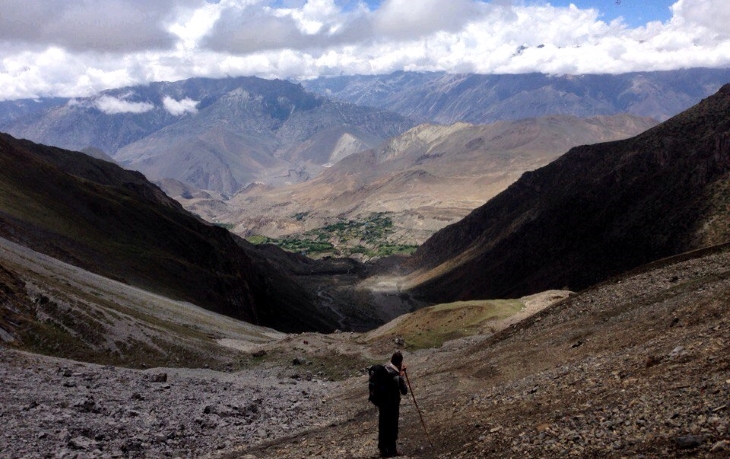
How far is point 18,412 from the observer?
16312 millimetres

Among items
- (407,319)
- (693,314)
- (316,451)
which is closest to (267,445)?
(316,451)

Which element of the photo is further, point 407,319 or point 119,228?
point 119,228

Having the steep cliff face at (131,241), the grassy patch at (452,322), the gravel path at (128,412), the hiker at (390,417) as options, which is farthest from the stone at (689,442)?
the steep cliff face at (131,241)

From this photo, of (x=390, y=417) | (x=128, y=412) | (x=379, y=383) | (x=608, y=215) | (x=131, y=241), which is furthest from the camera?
(x=608, y=215)

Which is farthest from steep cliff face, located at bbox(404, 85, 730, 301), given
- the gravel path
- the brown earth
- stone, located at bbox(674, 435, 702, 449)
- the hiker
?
stone, located at bbox(674, 435, 702, 449)

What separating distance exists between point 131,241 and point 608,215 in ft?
254

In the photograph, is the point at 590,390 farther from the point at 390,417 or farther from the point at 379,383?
the point at 379,383

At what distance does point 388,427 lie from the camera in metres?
14.5

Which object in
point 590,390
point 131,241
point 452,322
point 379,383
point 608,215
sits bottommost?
point 452,322

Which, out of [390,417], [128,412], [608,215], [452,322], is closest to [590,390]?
[390,417]

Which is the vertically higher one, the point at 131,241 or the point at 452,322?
the point at 131,241

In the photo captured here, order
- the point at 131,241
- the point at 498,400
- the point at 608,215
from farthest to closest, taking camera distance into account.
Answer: the point at 608,215 < the point at 131,241 < the point at 498,400

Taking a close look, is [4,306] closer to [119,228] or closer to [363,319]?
[119,228]

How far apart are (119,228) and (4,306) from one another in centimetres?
5113
